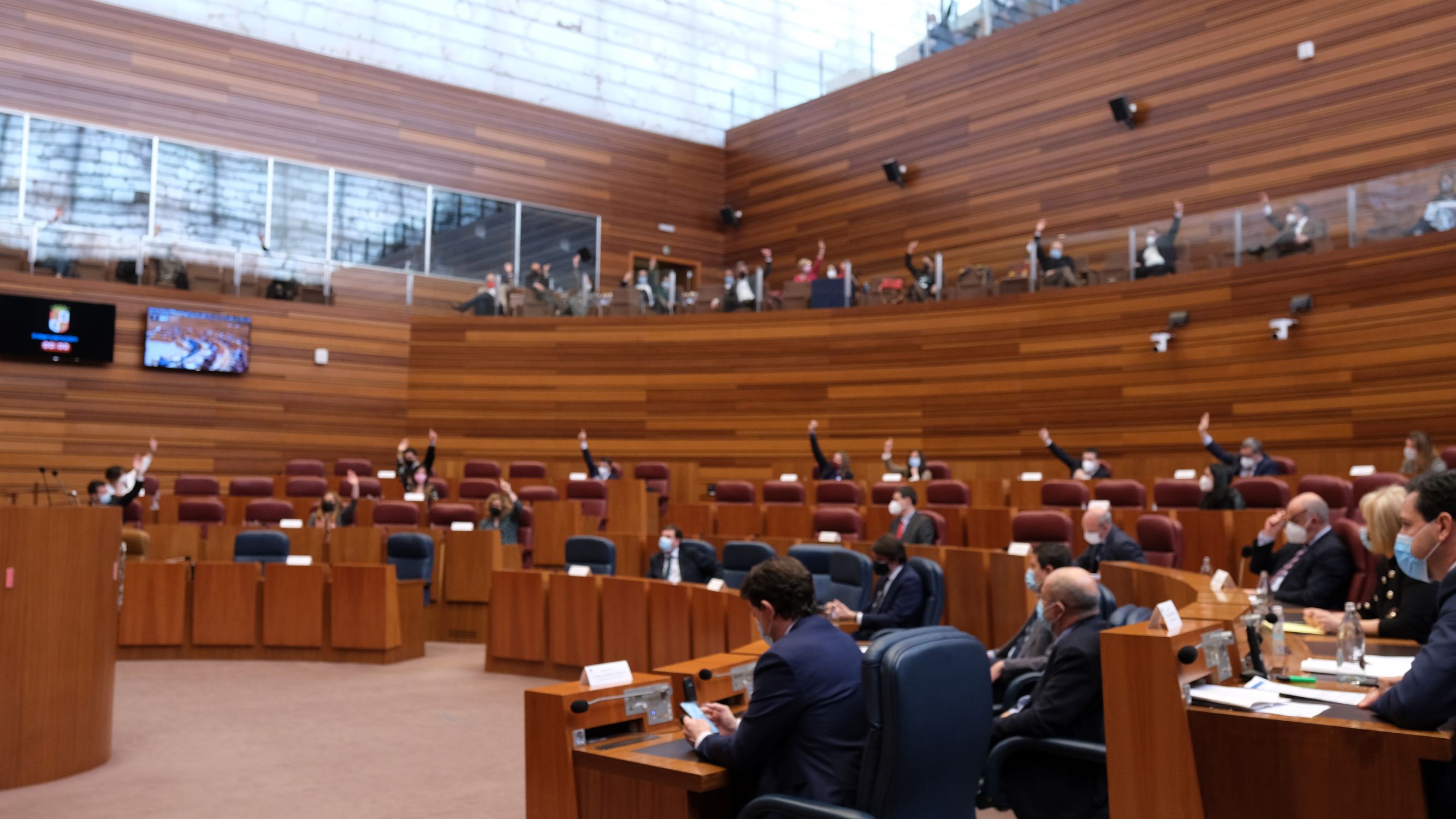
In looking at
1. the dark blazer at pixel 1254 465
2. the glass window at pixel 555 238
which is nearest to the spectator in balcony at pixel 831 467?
the dark blazer at pixel 1254 465

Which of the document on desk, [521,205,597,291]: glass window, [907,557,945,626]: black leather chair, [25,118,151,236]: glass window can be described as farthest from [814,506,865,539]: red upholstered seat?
[25,118,151,236]: glass window

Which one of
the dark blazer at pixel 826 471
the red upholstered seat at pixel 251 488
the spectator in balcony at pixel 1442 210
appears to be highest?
the spectator in balcony at pixel 1442 210

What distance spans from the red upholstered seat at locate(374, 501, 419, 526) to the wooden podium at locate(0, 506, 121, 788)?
4674 mm

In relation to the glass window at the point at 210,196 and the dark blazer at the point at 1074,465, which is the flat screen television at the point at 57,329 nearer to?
the glass window at the point at 210,196

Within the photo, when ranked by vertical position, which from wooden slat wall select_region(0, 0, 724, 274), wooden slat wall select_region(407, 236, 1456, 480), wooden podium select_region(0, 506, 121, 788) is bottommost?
wooden podium select_region(0, 506, 121, 788)

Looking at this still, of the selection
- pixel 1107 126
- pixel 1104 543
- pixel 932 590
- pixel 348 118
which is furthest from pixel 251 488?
pixel 1107 126

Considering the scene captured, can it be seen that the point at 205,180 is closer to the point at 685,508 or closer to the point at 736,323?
the point at 736,323

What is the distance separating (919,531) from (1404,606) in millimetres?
3518

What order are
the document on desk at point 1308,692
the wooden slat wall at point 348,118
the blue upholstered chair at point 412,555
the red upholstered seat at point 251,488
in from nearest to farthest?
the document on desk at point 1308,692 → the blue upholstered chair at point 412,555 → the red upholstered seat at point 251,488 → the wooden slat wall at point 348,118

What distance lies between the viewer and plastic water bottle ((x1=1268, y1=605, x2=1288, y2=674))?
9.93ft

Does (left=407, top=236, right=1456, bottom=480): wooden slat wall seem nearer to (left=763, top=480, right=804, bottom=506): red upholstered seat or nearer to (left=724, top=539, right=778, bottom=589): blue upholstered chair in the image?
(left=763, top=480, right=804, bottom=506): red upholstered seat

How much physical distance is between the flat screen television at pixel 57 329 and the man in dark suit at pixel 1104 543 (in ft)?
33.6

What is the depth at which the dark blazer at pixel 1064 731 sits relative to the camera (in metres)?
2.97

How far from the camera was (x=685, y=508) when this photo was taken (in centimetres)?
980
